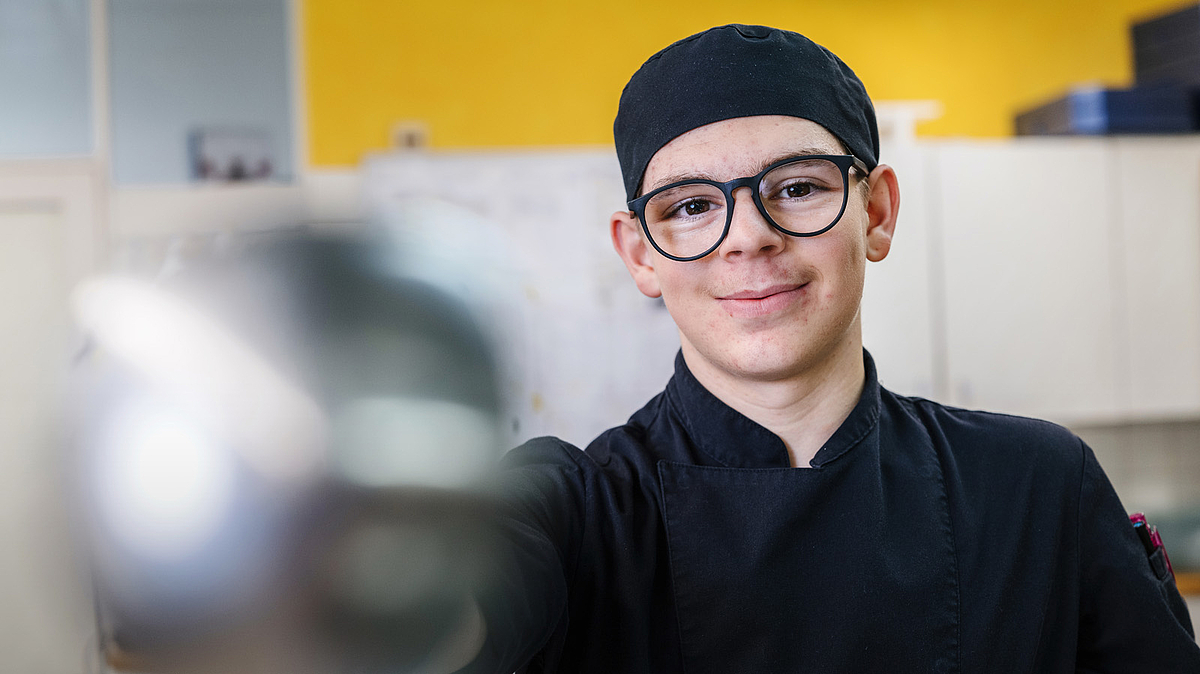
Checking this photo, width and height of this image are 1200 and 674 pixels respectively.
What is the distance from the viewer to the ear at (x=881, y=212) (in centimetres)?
76

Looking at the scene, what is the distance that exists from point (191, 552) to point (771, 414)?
60 cm

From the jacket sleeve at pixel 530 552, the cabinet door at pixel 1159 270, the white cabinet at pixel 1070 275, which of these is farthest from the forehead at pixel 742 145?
the cabinet door at pixel 1159 270

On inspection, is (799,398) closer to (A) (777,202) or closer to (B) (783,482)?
(B) (783,482)

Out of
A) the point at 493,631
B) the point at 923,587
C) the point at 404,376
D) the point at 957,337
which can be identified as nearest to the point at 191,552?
the point at 404,376

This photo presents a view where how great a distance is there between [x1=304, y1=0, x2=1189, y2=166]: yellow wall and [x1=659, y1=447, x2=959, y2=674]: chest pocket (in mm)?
2034

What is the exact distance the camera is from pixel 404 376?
226 mm

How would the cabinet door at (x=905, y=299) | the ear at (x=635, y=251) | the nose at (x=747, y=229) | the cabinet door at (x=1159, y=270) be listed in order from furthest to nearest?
1. the cabinet door at (x=1159, y=270)
2. the cabinet door at (x=905, y=299)
3. the ear at (x=635, y=251)
4. the nose at (x=747, y=229)

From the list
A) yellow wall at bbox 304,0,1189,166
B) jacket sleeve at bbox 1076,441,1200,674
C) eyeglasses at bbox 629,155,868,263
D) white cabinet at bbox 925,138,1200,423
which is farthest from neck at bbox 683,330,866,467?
yellow wall at bbox 304,0,1189,166

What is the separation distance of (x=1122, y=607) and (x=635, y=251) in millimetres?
576

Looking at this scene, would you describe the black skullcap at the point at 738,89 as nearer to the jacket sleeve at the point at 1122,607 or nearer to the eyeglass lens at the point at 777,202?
the eyeglass lens at the point at 777,202

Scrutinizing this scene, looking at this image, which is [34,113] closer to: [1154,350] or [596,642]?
[596,642]

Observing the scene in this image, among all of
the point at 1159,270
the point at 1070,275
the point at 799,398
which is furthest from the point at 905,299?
the point at 799,398

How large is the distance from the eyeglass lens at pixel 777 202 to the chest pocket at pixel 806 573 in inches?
8.3

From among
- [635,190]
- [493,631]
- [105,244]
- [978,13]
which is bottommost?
[493,631]
